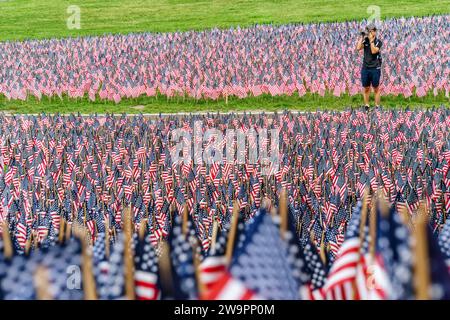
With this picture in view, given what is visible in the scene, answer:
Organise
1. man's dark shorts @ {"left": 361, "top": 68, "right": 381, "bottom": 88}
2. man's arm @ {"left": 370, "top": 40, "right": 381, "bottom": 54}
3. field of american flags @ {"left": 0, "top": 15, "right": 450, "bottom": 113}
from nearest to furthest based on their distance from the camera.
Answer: man's arm @ {"left": 370, "top": 40, "right": 381, "bottom": 54}, man's dark shorts @ {"left": 361, "top": 68, "right": 381, "bottom": 88}, field of american flags @ {"left": 0, "top": 15, "right": 450, "bottom": 113}

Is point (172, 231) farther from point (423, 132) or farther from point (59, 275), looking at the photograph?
point (423, 132)

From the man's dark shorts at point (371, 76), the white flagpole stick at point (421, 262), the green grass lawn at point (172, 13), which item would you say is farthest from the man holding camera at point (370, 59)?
the green grass lawn at point (172, 13)

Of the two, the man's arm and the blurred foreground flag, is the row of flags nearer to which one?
the man's arm

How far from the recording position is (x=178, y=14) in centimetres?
3175

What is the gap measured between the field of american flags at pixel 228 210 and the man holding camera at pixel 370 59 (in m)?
2.61

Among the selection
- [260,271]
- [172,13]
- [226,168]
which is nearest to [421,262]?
[260,271]

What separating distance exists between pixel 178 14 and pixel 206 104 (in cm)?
1864

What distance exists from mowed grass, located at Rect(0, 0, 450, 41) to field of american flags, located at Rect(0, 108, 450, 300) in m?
18.2

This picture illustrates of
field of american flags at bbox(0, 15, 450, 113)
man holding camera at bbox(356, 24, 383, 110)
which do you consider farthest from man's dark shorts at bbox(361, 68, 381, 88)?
field of american flags at bbox(0, 15, 450, 113)

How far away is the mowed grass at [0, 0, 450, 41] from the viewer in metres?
27.8

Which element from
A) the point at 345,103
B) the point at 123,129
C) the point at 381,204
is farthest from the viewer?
the point at 345,103

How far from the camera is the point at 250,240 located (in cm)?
293

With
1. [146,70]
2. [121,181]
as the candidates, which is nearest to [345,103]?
[146,70]

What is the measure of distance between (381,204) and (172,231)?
3.35 ft
